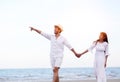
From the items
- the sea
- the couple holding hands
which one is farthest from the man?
the sea

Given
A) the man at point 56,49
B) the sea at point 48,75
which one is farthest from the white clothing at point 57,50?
the sea at point 48,75

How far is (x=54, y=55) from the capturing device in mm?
10781

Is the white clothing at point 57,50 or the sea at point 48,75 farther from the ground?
the white clothing at point 57,50

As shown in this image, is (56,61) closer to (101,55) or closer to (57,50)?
(57,50)

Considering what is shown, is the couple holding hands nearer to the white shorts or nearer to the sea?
the white shorts

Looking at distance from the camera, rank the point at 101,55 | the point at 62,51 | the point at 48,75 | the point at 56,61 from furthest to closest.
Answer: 1. the point at 48,75
2. the point at 101,55
3. the point at 62,51
4. the point at 56,61

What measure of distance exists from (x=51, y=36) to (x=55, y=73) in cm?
108

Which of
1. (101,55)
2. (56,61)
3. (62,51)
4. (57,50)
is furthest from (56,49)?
(101,55)

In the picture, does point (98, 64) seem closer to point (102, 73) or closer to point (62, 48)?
point (102, 73)

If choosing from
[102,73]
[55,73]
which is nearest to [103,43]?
[102,73]

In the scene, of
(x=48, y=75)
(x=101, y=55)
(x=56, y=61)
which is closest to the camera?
(x=56, y=61)

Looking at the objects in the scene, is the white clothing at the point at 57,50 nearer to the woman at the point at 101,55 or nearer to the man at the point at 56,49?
the man at the point at 56,49

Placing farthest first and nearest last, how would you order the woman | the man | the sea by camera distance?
the sea < the woman < the man

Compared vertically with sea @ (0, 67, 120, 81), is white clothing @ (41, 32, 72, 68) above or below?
above
